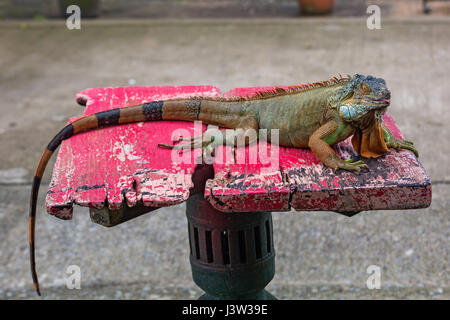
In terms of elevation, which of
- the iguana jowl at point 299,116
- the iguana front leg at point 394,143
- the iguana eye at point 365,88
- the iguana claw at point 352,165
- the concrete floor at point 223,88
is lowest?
the concrete floor at point 223,88

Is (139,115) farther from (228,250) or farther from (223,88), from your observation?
(223,88)

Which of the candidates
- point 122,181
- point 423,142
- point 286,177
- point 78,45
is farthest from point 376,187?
point 78,45

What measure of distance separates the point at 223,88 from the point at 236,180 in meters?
3.90

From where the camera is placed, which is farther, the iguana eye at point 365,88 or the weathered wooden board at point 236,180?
the iguana eye at point 365,88

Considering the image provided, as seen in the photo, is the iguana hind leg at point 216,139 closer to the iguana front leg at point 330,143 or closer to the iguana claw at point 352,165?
the iguana front leg at point 330,143

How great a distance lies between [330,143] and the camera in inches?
92.2

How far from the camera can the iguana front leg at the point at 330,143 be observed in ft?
7.21

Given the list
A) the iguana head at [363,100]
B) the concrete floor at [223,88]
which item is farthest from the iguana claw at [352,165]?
the concrete floor at [223,88]

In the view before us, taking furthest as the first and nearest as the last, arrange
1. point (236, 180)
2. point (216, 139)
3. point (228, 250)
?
point (228, 250), point (216, 139), point (236, 180)

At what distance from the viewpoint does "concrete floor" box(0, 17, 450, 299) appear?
351 cm

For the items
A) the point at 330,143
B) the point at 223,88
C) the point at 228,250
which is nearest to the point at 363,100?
the point at 330,143

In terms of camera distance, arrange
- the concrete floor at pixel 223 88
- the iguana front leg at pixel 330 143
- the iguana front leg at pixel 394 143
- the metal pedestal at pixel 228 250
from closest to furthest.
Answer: the iguana front leg at pixel 330 143 → the iguana front leg at pixel 394 143 → the metal pedestal at pixel 228 250 → the concrete floor at pixel 223 88

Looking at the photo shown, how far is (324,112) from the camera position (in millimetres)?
2406

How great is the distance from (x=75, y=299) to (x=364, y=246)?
179cm
